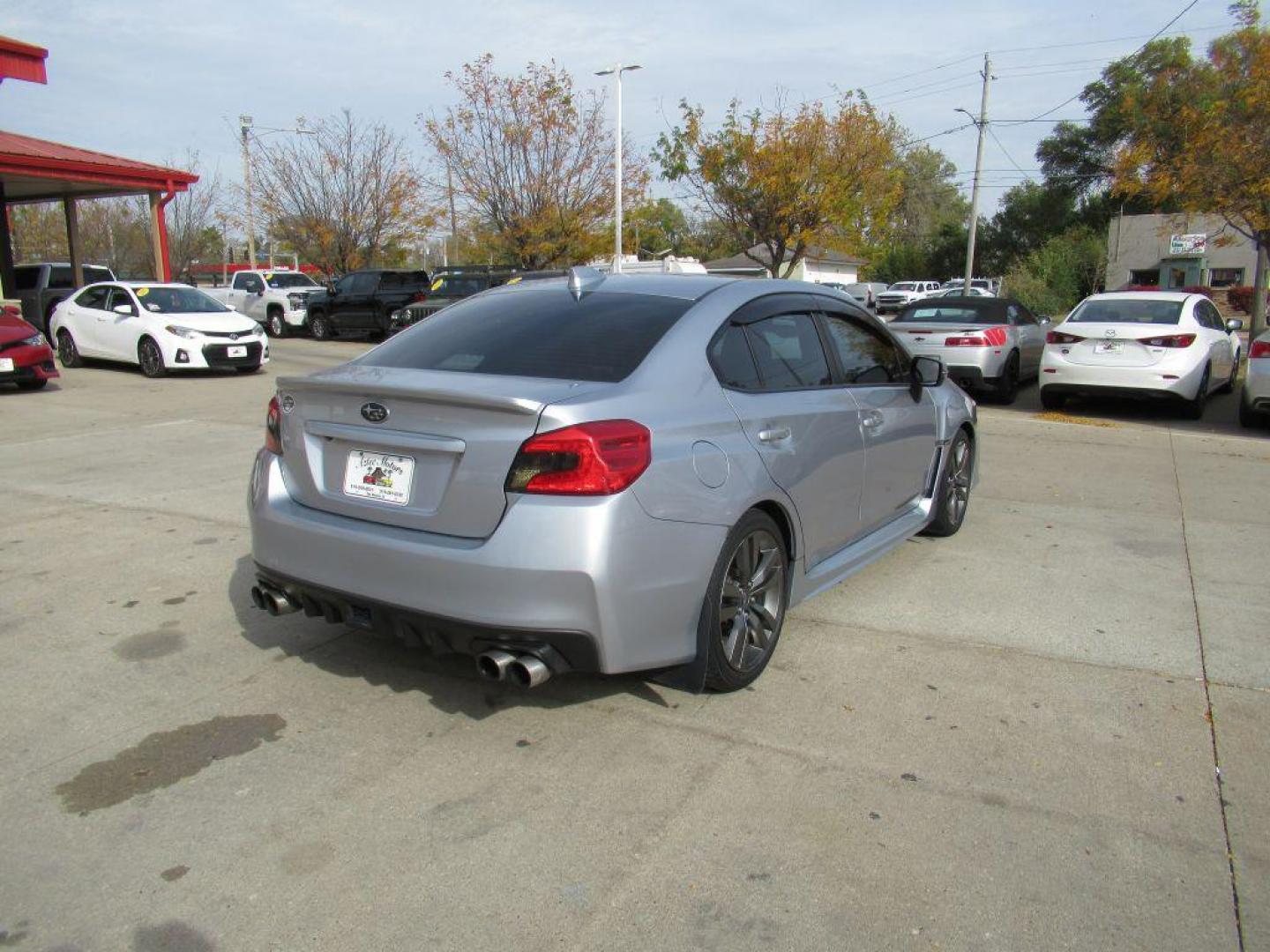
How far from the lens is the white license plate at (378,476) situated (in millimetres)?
3436

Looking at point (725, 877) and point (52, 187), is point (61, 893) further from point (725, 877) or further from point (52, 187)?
point (52, 187)

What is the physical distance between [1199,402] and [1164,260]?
43.6 meters

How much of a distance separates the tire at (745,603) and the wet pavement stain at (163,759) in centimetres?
163

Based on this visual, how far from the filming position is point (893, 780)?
326cm

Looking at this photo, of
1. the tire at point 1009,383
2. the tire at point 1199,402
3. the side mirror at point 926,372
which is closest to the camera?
the side mirror at point 926,372

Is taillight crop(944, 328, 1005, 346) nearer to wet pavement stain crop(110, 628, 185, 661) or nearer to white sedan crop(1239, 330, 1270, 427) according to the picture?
white sedan crop(1239, 330, 1270, 427)

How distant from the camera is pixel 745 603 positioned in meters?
3.82

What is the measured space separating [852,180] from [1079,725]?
999 inches

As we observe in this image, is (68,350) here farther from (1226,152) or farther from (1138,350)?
(1226,152)

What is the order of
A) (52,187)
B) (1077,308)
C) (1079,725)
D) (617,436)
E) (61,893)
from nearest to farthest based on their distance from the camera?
(61,893) < (617,436) < (1079,725) < (1077,308) < (52,187)

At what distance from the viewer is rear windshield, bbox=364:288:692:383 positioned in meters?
3.64

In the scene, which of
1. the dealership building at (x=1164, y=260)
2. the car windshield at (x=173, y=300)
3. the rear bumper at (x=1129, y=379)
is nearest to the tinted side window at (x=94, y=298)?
the car windshield at (x=173, y=300)

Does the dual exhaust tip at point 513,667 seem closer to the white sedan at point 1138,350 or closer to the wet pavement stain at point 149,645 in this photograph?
the wet pavement stain at point 149,645

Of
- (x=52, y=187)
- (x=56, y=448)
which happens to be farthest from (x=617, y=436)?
(x=52, y=187)
